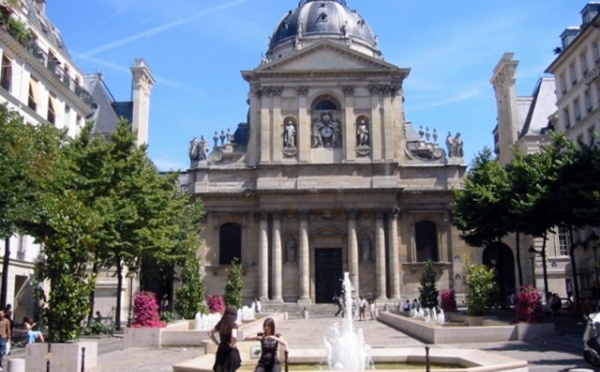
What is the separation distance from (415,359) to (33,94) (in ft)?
90.1

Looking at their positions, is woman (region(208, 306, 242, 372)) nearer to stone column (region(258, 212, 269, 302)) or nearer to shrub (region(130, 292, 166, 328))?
shrub (region(130, 292, 166, 328))

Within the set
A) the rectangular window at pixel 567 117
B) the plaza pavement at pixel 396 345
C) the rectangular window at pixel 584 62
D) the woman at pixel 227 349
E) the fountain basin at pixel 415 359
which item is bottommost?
the plaza pavement at pixel 396 345

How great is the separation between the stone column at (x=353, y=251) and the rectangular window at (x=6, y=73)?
25.1m

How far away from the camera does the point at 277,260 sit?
1901 inches

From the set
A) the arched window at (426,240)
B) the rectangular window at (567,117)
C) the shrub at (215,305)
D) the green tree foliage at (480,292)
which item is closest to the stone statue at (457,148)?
the arched window at (426,240)

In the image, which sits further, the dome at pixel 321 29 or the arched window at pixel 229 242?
the dome at pixel 321 29

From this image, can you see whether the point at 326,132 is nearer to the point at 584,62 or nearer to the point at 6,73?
the point at 584,62

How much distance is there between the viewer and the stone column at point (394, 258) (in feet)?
157

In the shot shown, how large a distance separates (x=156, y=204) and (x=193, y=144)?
65.7 feet

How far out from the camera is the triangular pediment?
168ft

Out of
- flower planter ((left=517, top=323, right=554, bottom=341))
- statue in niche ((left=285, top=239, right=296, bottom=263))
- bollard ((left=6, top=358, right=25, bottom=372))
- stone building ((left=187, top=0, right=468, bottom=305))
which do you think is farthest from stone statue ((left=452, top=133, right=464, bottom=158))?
bollard ((left=6, top=358, right=25, bottom=372))

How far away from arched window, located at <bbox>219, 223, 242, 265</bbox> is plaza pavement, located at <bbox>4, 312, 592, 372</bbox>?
62.5 feet

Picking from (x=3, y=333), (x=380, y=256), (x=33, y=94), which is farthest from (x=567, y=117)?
(x=3, y=333)

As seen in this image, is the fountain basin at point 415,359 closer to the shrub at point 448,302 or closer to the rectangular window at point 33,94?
the shrub at point 448,302
